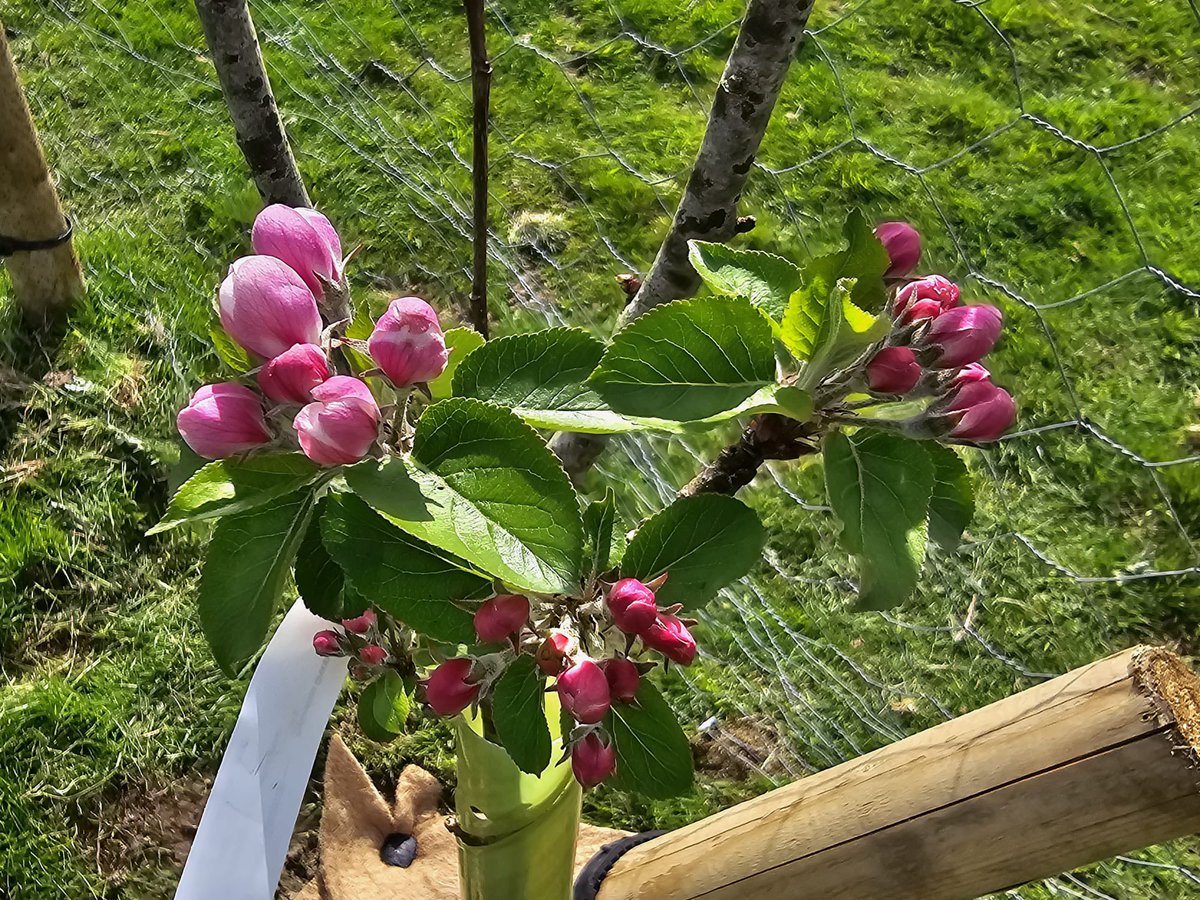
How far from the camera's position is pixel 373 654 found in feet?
2.78

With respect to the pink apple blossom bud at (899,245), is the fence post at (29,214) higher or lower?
lower

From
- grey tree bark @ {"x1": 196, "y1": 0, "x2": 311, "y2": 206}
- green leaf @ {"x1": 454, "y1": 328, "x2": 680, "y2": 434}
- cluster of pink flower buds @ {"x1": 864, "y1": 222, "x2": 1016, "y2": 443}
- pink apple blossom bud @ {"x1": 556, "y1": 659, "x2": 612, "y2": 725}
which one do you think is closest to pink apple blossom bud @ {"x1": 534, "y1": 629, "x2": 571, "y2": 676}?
pink apple blossom bud @ {"x1": 556, "y1": 659, "x2": 612, "y2": 725}

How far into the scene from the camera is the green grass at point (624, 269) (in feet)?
6.15

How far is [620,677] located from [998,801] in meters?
0.36

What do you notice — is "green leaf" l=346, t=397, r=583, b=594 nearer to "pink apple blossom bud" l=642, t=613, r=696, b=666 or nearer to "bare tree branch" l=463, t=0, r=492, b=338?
"pink apple blossom bud" l=642, t=613, r=696, b=666

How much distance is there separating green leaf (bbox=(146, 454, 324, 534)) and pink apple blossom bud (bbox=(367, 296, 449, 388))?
8cm

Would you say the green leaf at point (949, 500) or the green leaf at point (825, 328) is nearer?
the green leaf at point (825, 328)

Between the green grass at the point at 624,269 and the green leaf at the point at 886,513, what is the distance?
49.3 inches

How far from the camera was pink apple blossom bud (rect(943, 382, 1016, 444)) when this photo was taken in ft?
2.09

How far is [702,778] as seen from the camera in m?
1.80

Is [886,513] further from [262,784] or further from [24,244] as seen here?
[24,244]

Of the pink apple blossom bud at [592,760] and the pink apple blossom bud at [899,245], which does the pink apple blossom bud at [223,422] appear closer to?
the pink apple blossom bud at [592,760]

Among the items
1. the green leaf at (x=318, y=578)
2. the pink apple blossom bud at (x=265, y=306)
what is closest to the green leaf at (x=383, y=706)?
the green leaf at (x=318, y=578)

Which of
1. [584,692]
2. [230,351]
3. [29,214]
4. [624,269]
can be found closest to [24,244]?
[29,214]
